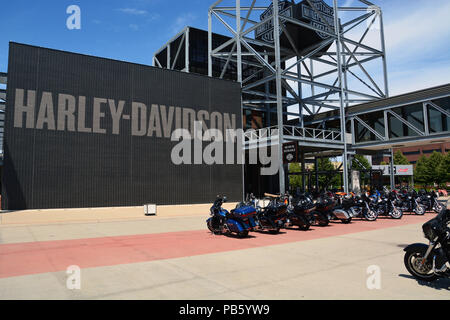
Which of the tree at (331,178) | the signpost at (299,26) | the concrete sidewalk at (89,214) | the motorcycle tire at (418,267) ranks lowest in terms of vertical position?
the concrete sidewalk at (89,214)

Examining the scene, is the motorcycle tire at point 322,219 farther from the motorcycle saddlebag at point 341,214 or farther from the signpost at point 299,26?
the signpost at point 299,26

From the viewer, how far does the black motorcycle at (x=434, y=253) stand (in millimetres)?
5109

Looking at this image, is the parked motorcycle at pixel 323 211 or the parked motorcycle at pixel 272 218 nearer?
A: the parked motorcycle at pixel 272 218

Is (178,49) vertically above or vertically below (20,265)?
above

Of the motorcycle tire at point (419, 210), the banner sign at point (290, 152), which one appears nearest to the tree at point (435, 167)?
the banner sign at point (290, 152)

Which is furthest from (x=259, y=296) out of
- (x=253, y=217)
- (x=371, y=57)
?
(x=371, y=57)

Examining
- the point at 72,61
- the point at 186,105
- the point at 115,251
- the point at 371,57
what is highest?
the point at 371,57

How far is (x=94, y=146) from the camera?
20.5 metres

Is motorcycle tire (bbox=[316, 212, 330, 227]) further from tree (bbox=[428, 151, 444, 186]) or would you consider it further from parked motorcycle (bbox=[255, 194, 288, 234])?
tree (bbox=[428, 151, 444, 186])

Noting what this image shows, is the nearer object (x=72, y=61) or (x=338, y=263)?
(x=338, y=263)

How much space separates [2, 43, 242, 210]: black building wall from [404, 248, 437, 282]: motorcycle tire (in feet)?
60.0

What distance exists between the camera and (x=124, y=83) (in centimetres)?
2197

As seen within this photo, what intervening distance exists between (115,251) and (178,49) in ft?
103
